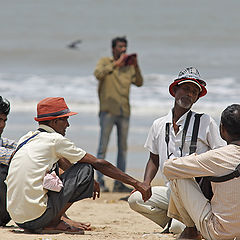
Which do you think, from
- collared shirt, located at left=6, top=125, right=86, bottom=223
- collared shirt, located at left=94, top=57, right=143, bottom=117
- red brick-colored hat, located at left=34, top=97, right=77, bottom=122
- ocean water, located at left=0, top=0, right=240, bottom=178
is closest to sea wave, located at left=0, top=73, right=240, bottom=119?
ocean water, located at left=0, top=0, right=240, bottom=178

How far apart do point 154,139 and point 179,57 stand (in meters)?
21.6

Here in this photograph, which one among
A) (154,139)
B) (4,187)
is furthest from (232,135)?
(4,187)

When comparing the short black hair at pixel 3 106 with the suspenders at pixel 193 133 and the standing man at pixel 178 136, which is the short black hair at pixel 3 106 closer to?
the standing man at pixel 178 136

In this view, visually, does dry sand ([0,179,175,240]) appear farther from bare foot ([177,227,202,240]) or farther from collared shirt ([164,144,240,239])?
collared shirt ([164,144,240,239])

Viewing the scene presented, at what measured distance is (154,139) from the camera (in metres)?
5.27

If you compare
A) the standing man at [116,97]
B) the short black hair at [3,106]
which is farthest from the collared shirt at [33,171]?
the standing man at [116,97]

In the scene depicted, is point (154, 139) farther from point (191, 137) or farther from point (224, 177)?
point (224, 177)

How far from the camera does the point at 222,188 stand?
165 inches

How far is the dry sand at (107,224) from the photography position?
15.3 feet

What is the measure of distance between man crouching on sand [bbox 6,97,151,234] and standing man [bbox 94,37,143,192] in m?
3.91

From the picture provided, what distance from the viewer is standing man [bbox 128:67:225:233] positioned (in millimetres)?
4984

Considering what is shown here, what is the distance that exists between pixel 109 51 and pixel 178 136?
2318cm

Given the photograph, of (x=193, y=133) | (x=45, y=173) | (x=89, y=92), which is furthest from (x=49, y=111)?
(x=89, y=92)

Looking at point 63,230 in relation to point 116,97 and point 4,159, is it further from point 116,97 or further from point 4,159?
point 116,97
